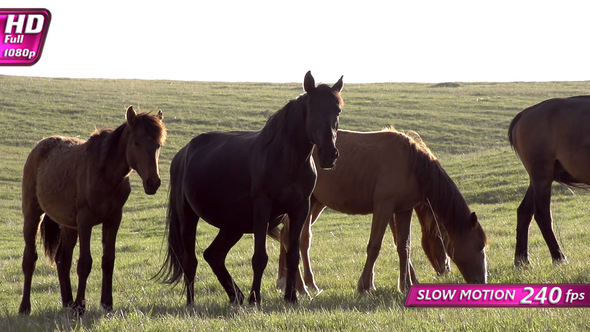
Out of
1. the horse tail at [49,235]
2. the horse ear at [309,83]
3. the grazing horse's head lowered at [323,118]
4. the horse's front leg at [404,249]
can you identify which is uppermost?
the horse ear at [309,83]

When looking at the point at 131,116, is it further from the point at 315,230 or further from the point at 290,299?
the point at 315,230

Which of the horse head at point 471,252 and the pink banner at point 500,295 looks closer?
the pink banner at point 500,295

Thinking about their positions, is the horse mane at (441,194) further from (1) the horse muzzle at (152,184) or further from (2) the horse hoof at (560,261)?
(1) the horse muzzle at (152,184)

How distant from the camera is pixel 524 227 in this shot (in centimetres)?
1150

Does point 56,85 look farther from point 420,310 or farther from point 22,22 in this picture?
point 420,310

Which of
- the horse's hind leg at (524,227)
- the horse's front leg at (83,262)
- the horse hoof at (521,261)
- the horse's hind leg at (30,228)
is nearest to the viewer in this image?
the horse's front leg at (83,262)

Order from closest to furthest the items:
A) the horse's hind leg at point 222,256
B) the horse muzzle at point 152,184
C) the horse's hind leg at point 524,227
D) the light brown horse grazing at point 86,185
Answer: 1. the horse muzzle at point 152,184
2. the light brown horse grazing at point 86,185
3. the horse's hind leg at point 222,256
4. the horse's hind leg at point 524,227

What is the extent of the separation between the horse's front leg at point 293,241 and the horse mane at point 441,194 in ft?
6.83

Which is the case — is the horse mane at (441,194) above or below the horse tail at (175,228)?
above

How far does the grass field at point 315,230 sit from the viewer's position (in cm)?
696

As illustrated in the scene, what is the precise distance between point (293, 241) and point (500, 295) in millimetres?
2172

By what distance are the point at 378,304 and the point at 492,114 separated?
42619mm

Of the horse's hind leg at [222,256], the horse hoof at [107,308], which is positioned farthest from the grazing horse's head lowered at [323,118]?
the horse hoof at [107,308]

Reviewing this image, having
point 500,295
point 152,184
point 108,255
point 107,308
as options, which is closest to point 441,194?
point 500,295
